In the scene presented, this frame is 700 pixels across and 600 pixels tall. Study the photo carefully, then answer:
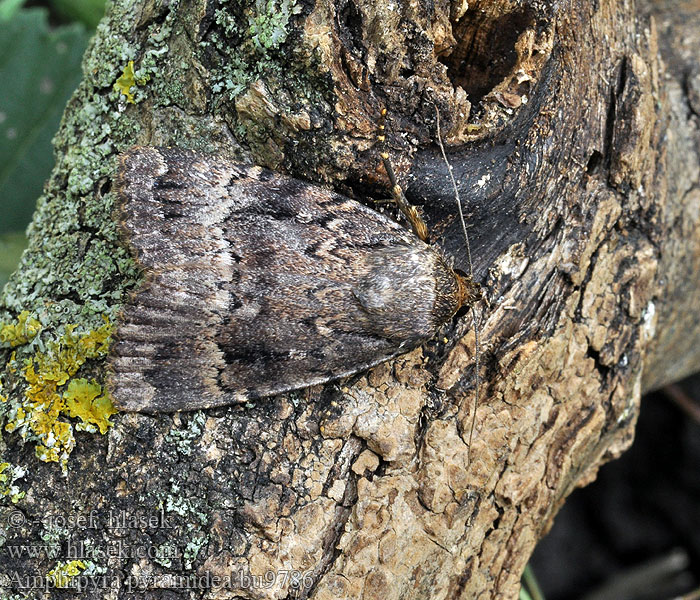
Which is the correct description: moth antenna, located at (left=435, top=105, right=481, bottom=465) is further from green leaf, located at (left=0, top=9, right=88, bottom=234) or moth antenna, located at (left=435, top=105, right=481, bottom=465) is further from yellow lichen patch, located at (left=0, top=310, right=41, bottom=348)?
green leaf, located at (left=0, top=9, right=88, bottom=234)

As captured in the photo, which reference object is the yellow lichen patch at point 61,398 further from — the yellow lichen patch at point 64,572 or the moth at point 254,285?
the yellow lichen patch at point 64,572

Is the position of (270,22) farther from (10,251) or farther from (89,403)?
(10,251)

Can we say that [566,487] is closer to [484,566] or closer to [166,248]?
[484,566]

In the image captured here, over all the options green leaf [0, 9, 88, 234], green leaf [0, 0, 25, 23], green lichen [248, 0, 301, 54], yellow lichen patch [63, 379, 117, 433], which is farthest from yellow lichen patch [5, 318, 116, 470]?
green leaf [0, 0, 25, 23]

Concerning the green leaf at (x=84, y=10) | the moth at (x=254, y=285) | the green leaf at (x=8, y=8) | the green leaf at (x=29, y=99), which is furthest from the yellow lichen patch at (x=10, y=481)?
the green leaf at (x=84, y=10)

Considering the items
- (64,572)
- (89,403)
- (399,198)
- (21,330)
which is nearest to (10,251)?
(21,330)

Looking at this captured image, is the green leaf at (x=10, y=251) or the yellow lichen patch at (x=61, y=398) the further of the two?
the green leaf at (x=10, y=251)

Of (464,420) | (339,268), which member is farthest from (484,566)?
(339,268)
